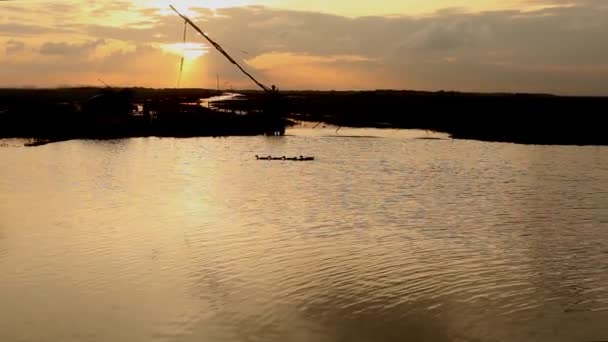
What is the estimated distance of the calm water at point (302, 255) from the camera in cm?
974

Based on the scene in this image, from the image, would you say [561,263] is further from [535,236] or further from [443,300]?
[443,300]

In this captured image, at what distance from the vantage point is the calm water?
974 centimetres

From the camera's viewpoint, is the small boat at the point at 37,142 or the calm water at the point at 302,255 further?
the small boat at the point at 37,142

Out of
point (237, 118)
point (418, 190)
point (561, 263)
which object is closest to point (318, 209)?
point (418, 190)

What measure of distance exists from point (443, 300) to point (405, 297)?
0.60 metres

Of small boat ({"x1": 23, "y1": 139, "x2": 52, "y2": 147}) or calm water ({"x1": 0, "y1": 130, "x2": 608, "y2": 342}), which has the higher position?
small boat ({"x1": 23, "y1": 139, "x2": 52, "y2": 147})

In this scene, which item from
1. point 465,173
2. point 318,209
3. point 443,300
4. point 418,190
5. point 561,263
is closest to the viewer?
point 443,300

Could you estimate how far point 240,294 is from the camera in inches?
433

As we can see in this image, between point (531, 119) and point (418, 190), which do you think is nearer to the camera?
point (418, 190)

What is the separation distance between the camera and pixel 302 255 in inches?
535

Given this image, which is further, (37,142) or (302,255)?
(37,142)

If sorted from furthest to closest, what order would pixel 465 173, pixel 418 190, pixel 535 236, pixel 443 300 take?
pixel 465 173 → pixel 418 190 → pixel 535 236 → pixel 443 300

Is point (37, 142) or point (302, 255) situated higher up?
point (37, 142)

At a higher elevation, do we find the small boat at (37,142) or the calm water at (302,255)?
the small boat at (37,142)
